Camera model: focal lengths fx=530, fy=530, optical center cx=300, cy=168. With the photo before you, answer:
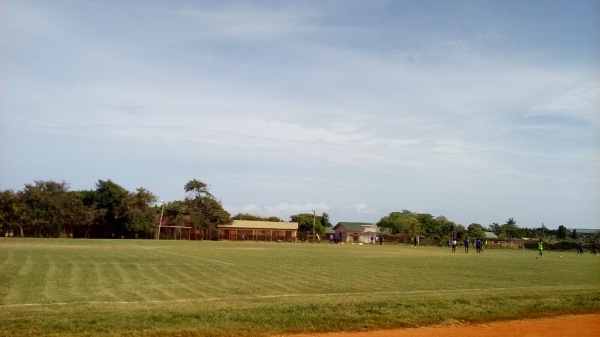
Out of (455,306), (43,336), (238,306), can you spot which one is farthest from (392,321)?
(43,336)

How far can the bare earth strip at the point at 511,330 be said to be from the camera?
11.7 m

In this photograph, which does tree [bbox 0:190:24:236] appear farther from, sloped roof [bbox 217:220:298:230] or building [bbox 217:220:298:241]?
sloped roof [bbox 217:220:298:230]

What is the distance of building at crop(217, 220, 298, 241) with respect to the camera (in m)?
106

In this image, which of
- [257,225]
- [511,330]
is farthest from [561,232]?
[511,330]

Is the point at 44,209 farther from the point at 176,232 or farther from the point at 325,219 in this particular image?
the point at 325,219

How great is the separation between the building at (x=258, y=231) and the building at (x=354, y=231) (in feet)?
53.5

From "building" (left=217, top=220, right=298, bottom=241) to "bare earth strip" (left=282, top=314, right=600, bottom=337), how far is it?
91830mm

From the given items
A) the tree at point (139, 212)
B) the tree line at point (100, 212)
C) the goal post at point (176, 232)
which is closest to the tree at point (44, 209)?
the tree line at point (100, 212)

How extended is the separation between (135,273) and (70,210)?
6979 centimetres

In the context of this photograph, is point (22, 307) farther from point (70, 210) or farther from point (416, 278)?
point (70, 210)

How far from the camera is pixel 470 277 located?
25328 millimetres

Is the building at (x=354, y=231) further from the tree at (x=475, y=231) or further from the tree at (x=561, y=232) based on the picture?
the tree at (x=561, y=232)

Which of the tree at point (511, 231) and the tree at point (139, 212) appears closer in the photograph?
the tree at point (139, 212)

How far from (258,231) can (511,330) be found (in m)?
101
